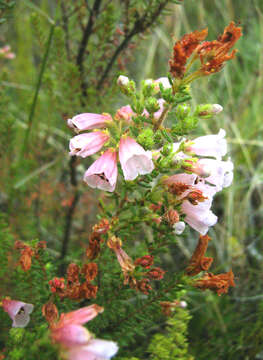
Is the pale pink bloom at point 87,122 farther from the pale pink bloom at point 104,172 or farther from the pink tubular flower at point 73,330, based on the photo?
the pink tubular flower at point 73,330

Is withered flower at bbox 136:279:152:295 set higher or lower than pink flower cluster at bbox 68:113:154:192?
lower

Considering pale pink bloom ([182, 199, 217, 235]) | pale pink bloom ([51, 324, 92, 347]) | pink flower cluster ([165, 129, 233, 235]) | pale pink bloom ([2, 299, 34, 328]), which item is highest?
pink flower cluster ([165, 129, 233, 235])

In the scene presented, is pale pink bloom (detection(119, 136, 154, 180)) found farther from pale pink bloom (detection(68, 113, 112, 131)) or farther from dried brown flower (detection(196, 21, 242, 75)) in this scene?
dried brown flower (detection(196, 21, 242, 75))

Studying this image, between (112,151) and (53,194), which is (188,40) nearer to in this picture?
(112,151)

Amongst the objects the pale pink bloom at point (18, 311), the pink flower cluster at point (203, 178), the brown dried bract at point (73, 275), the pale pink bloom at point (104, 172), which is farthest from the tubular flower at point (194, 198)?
the pale pink bloom at point (18, 311)

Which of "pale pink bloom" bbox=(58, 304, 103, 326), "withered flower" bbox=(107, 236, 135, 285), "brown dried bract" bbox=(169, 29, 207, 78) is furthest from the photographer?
"withered flower" bbox=(107, 236, 135, 285)

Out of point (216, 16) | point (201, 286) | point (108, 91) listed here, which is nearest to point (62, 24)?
point (108, 91)

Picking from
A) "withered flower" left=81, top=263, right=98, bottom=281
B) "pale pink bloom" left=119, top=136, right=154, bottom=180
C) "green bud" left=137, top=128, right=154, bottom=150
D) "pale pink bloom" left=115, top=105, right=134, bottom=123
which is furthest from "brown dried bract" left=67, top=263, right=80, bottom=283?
"pale pink bloom" left=115, top=105, right=134, bottom=123

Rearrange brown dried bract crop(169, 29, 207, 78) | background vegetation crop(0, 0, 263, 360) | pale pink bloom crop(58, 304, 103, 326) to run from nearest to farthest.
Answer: pale pink bloom crop(58, 304, 103, 326), brown dried bract crop(169, 29, 207, 78), background vegetation crop(0, 0, 263, 360)
